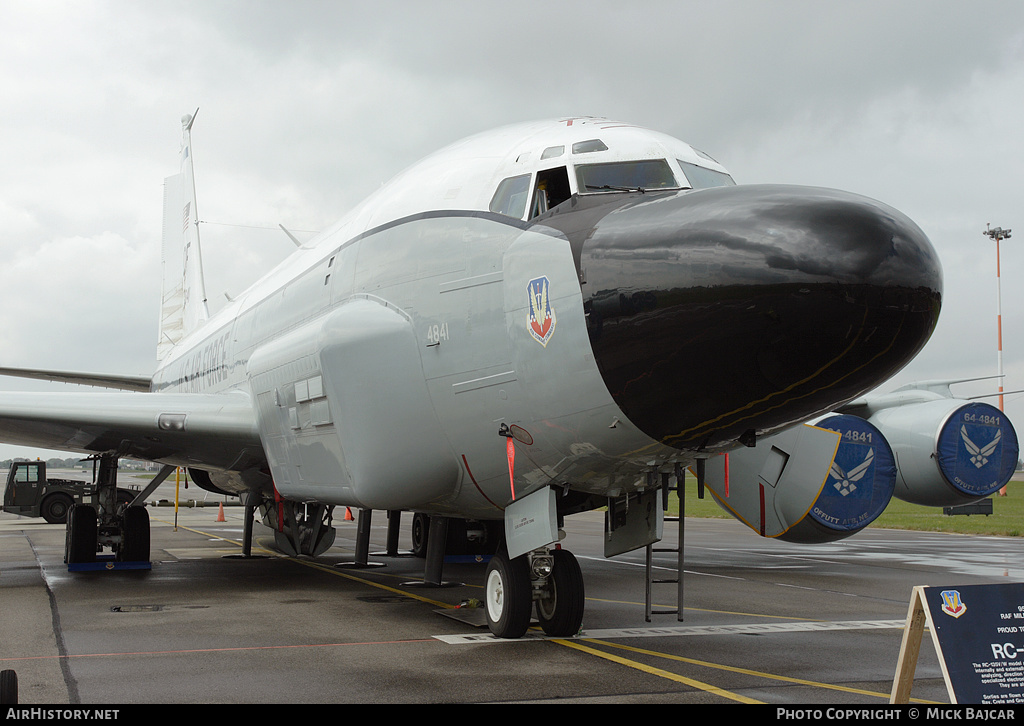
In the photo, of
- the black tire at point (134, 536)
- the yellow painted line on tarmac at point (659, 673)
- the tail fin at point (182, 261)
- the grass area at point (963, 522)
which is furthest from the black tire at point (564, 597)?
the tail fin at point (182, 261)

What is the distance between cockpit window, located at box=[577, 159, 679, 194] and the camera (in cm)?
684

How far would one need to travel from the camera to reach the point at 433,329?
7.27 meters

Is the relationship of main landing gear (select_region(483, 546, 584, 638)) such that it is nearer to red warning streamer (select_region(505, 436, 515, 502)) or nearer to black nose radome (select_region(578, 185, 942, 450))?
red warning streamer (select_region(505, 436, 515, 502))

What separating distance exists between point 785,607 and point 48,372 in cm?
1351

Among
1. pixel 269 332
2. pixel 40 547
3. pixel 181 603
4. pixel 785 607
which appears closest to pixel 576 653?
pixel 785 607

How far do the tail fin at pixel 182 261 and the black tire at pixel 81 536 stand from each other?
7.66m

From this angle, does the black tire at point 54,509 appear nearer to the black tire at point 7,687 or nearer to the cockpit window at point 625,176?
the cockpit window at point 625,176

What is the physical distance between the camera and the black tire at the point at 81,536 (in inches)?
523

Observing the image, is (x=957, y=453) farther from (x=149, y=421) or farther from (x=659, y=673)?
(x=149, y=421)

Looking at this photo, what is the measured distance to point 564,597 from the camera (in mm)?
7234

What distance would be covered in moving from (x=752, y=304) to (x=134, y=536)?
1149cm

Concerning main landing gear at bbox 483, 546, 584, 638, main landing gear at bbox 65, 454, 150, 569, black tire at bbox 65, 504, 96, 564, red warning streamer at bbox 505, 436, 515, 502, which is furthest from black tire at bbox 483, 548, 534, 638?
black tire at bbox 65, 504, 96, 564

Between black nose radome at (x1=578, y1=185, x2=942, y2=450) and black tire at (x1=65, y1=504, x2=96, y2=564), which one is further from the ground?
black nose radome at (x1=578, y1=185, x2=942, y2=450)

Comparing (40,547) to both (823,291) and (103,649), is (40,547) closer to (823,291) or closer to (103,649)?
(103,649)
